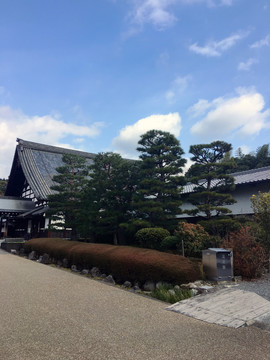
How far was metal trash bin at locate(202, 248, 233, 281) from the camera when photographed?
7.42m

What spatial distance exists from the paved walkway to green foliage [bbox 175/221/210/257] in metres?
4.05

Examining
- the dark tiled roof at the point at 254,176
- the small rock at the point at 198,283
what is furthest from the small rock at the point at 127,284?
the dark tiled roof at the point at 254,176

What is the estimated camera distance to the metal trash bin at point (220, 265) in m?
7.42

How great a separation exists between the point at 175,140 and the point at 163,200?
2871mm

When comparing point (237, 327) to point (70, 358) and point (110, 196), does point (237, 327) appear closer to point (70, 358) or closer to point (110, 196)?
point (70, 358)


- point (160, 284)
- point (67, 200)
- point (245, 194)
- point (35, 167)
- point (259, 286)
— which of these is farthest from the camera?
point (35, 167)

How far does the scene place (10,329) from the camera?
4.42 metres

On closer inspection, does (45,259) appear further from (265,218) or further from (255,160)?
(255,160)

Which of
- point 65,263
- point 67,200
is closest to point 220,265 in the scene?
point 65,263

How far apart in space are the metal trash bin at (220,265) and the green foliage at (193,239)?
7.86 ft

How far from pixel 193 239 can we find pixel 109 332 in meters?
6.57

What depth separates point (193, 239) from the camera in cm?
1034

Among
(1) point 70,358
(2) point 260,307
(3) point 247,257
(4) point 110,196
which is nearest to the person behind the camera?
(1) point 70,358

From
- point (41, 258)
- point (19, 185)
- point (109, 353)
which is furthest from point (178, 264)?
point (19, 185)
